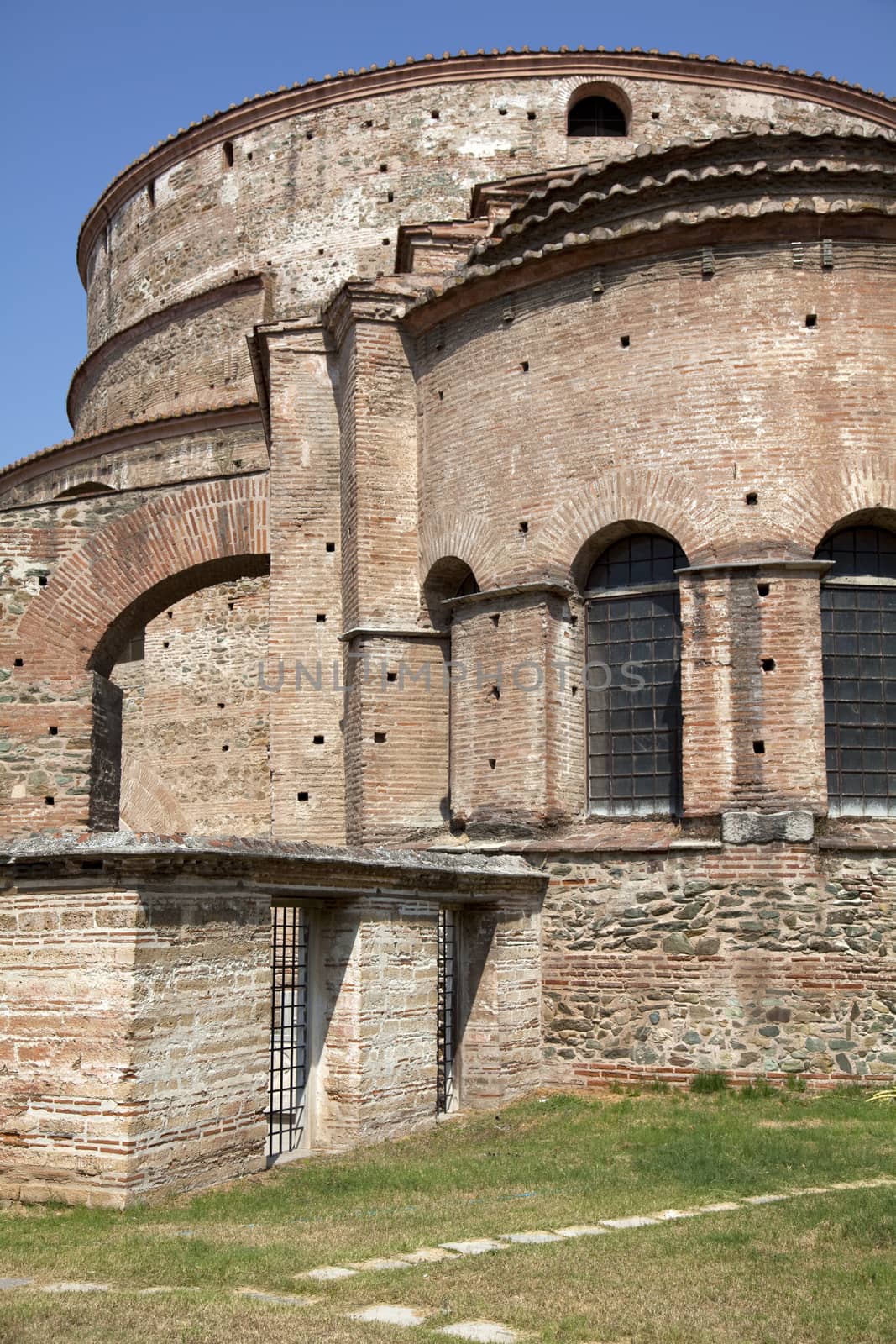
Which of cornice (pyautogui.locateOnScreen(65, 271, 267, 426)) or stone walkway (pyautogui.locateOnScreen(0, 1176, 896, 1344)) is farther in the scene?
cornice (pyautogui.locateOnScreen(65, 271, 267, 426))

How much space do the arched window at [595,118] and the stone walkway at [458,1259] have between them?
701 inches

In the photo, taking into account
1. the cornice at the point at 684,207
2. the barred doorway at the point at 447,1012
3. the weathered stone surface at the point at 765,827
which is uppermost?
the cornice at the point at 684,207

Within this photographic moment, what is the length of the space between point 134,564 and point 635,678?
587 cm

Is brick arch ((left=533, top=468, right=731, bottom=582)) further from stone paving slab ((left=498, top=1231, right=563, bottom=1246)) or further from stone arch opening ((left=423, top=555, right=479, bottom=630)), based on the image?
stone paving slab ((left=498, top=1231, right=563, bottom=1246))

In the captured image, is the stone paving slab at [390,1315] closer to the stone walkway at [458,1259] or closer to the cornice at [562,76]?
the stone walkway at [458,1259]

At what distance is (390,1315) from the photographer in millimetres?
A: 5332

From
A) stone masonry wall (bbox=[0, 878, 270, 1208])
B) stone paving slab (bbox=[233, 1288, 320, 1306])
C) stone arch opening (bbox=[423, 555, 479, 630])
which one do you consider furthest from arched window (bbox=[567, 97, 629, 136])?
stone paving slab (bbox=[233, 1288, 320, 1306])

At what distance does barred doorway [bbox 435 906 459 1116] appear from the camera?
10.6 meters

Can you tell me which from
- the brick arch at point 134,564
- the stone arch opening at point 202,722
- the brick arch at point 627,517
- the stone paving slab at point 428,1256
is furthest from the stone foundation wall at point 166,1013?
the stone arch opening at point 202,722

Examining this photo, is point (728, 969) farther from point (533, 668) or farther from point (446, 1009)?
point (533, 668)

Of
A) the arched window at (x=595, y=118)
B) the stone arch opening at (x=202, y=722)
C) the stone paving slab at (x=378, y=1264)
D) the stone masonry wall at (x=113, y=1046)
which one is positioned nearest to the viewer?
the stone paving slab at (x=378, y=1264)

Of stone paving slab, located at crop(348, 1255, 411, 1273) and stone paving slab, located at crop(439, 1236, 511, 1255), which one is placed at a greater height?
stone paving slab, located at crop(348, 1255, 411, 1273)

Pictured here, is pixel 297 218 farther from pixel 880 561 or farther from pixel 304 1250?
pixel 304 1250

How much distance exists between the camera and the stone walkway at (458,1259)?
5176 millimetres
